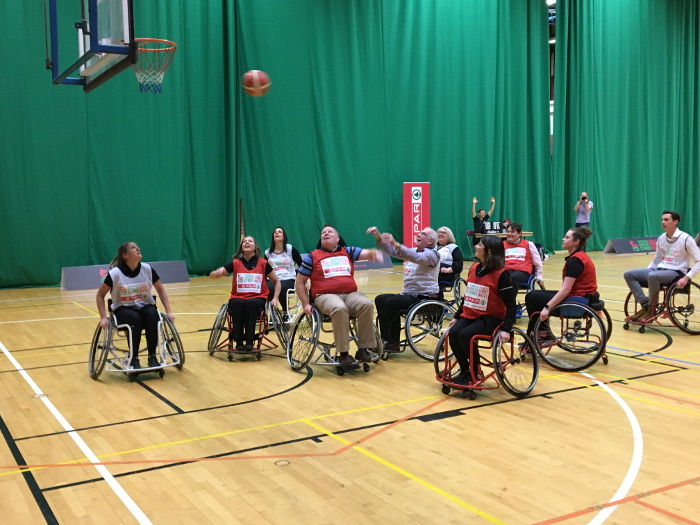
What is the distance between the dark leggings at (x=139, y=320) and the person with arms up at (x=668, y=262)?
14.6 ft

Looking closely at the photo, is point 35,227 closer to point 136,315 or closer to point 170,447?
point 136,315

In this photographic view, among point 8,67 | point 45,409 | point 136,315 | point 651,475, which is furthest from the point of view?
point 8,67

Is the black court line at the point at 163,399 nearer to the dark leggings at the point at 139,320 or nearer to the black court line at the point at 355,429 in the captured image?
the dark leggings at the point at 139,320

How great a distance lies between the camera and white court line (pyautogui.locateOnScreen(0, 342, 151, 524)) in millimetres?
2999

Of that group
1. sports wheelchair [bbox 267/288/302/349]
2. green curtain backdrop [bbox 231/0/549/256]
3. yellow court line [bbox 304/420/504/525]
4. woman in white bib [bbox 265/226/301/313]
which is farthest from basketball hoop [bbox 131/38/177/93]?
yellow court line [bbox 304/420/504/525]

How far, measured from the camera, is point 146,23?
38.3ft

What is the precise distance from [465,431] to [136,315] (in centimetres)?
257

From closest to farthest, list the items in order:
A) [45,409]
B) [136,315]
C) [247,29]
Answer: [45,409] → [136,315] → [247,29]

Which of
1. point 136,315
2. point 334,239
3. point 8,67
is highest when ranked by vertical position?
point 8,67

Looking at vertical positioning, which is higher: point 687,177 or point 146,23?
point 146,23

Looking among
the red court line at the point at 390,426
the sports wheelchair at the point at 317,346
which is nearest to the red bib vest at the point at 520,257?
the sports wheelchair at the point at 317,346

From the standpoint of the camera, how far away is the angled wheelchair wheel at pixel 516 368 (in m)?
4.52

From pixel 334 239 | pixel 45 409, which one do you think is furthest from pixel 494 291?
pixel 45 409

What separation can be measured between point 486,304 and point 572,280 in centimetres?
101
